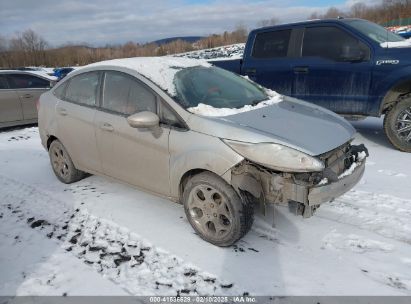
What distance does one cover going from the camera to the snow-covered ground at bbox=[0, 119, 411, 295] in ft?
9.50

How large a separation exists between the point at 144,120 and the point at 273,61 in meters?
3.90

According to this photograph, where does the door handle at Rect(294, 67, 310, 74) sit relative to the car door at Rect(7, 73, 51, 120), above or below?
above

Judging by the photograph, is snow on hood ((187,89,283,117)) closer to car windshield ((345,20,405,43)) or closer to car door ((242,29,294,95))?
car door ((242,29,294,95))

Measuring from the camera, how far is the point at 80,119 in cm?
448

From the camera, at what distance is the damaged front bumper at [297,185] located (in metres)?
2.99

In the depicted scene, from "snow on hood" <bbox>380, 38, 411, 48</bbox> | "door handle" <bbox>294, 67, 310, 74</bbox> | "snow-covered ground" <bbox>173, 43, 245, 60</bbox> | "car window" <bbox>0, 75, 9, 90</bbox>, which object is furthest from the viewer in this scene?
"snow-covered ground" <bbox>173, 43, 245, 60</bbox>

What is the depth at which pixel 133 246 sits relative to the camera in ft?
11.3

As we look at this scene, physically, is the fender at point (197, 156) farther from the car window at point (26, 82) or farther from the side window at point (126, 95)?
the car window at point (26, 82)

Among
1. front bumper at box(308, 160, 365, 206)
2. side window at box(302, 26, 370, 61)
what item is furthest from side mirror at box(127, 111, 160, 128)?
side window at box(302, 26, 370, 61)

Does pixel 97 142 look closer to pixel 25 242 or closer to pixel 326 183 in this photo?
pixel 25 242

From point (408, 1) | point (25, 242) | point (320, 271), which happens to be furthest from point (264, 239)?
point (408, 1)

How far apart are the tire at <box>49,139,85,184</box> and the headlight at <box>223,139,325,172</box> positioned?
282 centimetres

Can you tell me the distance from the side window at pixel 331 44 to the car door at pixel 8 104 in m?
6.83

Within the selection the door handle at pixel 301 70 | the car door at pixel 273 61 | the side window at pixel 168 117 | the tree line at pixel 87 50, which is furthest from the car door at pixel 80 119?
the tree line at pixel 87 50
